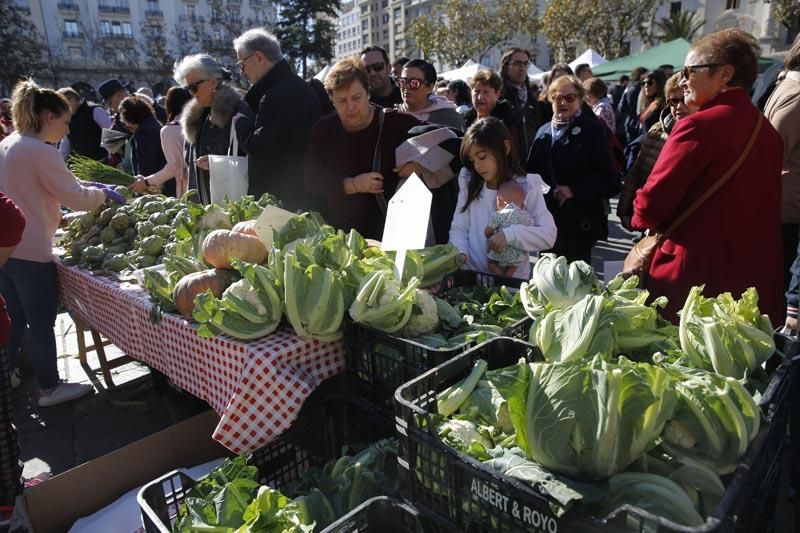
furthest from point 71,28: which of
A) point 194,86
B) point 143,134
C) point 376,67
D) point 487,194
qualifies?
point 487,194

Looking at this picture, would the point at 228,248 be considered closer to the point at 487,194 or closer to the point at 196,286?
the point at 196,286

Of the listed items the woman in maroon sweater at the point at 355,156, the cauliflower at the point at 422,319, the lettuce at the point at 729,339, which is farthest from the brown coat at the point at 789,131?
the cauliflower at the point at 422,319

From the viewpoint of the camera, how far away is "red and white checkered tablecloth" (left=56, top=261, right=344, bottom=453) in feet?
6.18

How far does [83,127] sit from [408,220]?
297 inches

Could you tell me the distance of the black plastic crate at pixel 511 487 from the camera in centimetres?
96

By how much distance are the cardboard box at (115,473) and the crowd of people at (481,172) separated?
561 mm

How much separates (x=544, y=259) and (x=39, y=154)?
128 inches

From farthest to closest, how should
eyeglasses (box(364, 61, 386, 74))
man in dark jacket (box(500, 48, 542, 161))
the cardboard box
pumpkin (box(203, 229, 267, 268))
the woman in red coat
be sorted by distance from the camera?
man in dark jacket (box(500, 48, 542, 161)), eyeglasses (box(364, 61, 386, 74)), pumpkin (box(203, 229, 267, 268)), the woman in red coat, the cardboard box

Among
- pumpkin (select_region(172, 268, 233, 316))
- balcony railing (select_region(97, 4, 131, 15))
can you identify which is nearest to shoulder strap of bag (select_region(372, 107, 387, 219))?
pumpkin (select_region(172, 268, 233, 316))

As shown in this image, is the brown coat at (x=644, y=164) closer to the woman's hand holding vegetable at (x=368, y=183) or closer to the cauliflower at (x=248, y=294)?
the woman's hand holding vegetable at (x=368, y=183)

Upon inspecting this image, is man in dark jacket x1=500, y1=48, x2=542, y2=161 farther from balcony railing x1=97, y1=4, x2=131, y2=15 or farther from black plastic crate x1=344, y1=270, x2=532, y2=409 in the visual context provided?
balcony railing x1=97, y1=4, x2=131, y2=15

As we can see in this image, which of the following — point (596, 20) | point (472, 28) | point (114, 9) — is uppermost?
point (114, 9)

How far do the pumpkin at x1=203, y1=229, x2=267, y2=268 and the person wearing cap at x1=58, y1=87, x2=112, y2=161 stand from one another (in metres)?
6.72

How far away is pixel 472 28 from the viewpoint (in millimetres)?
42531
